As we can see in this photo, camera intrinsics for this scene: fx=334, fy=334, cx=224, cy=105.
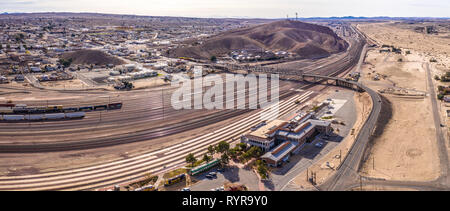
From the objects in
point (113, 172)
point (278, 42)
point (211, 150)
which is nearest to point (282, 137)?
point (211, 150)

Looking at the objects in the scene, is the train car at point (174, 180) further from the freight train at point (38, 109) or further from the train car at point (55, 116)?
the freight train at point (38, 109)

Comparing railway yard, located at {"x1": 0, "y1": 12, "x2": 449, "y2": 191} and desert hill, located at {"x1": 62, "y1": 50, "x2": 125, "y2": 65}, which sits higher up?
desert hill, located at {"x1": 62, "y1": 50, "x2": 125, "y2": 65}

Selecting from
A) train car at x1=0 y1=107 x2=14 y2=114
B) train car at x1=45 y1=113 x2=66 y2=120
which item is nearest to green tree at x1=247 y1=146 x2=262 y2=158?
train car at x1=45 y1=113 x2=66 y2=120

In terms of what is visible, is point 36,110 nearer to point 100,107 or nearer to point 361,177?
point 100,107

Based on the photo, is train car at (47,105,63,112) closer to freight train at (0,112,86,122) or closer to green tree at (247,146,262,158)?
freight train at (0,112,86,122)
